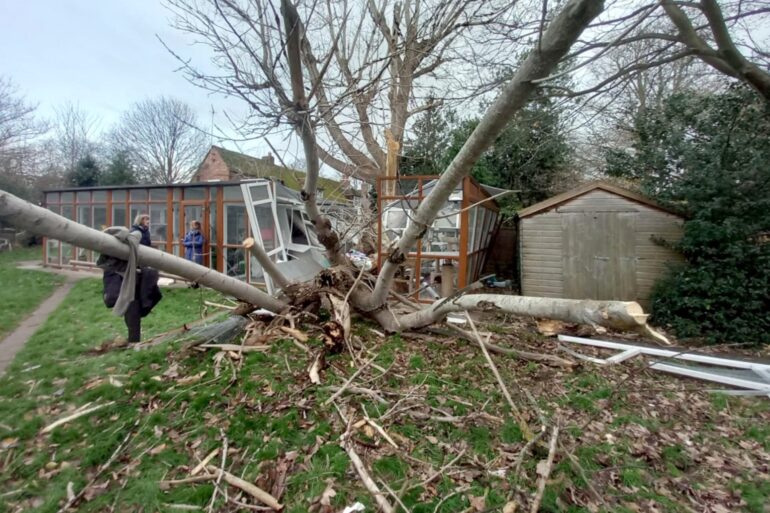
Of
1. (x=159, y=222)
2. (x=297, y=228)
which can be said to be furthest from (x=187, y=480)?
(x=159, y=222)

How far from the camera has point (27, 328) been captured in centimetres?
685

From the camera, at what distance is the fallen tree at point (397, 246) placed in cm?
241

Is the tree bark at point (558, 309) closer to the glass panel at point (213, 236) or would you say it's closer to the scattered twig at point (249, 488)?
the scattered twig at point (249, 488)

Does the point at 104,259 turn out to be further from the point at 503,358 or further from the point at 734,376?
the point at 734,376

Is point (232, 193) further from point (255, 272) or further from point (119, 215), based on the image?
point (119, 215)

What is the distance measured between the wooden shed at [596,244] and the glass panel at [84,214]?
49.1 feet

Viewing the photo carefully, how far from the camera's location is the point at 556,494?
2307 mm

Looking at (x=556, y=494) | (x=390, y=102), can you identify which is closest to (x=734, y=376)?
(x=556, y=494)

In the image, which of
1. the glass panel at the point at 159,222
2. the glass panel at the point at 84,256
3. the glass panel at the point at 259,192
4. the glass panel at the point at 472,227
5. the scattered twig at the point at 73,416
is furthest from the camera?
the glass panel at the point at 84,256

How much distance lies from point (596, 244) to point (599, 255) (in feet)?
0.80

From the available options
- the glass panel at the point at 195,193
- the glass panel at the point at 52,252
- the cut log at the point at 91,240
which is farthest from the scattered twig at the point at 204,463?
the glass panel at the point at 52,252

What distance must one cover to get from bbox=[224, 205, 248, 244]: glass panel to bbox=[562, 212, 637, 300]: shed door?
8.41m

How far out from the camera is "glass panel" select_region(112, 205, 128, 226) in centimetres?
1254

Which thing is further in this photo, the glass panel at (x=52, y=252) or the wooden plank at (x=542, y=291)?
the glass panel at (x=52, y=252)
